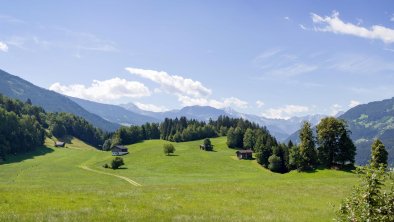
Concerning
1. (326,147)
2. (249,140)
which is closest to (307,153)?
(326,147)

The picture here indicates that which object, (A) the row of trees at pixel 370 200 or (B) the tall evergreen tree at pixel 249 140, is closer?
(A) the row of trees at pixel 370 200

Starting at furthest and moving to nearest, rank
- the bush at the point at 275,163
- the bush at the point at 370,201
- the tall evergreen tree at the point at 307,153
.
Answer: the bush at the point at 275,163
the tall evergreen tree at the point at 307,153
the bush at the point at 370,201

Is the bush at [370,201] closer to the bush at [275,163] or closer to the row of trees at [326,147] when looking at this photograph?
the row of trees at [326,147]

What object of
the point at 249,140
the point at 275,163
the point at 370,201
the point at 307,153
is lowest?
the point at 275,163

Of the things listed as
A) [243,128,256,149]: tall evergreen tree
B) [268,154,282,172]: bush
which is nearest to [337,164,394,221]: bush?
[268,154,282,172]: bush

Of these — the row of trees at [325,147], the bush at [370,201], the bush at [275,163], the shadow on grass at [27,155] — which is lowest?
the shadow on grass at [27,155]

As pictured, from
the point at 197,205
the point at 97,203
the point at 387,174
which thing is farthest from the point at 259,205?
the point at 387,174

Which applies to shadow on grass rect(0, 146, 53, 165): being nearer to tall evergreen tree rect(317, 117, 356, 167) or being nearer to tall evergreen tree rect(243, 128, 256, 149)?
tall evergreen tree rect(243, 128, 256, 149)

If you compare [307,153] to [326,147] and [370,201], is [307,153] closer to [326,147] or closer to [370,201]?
[326,147]

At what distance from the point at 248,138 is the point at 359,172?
152866mm

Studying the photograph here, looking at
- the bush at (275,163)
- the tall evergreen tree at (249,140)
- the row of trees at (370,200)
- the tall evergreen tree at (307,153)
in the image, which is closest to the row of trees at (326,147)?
the tall evergreen tree at (307,153)

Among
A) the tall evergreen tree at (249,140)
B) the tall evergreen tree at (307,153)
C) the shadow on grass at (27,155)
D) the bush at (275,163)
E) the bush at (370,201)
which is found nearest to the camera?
the bush at (370,201)

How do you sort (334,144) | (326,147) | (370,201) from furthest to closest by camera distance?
(326,147)
(334,144)
(370,201)

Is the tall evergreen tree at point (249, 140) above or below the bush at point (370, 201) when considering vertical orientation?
above
